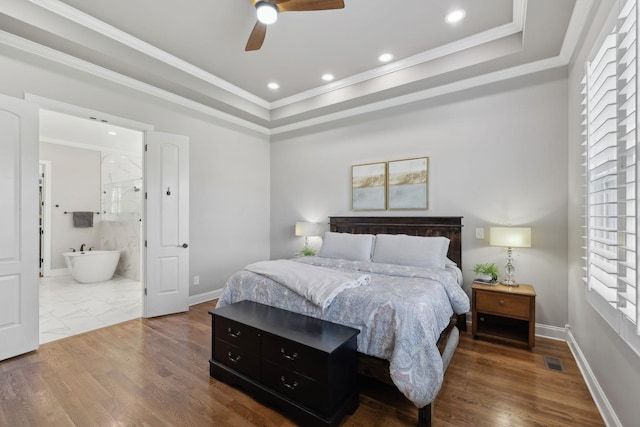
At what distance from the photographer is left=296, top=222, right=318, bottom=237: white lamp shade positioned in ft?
15.3

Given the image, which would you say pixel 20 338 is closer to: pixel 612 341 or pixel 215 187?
pixel 215 187

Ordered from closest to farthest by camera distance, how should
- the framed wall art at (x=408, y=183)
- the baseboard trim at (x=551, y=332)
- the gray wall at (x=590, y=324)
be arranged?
the gray wall at (x=590, y=324) → the baseboard trim at (x=551, y=332) → the framed wall art at (x=408, y=183)

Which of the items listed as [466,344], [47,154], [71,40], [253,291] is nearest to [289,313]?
[253,291]

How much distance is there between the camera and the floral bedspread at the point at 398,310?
5.82 feet

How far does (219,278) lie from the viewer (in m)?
4.66

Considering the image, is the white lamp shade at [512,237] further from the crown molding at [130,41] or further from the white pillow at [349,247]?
the crown molding at [130,41]

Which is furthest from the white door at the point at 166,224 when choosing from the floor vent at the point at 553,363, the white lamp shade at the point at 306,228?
the floor vent at the point at 553,363

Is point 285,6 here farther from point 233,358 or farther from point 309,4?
point 233,358

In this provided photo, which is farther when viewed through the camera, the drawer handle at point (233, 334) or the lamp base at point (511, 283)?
the lamp base at point (511, 283)

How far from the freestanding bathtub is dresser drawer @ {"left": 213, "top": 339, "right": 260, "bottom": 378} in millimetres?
4598

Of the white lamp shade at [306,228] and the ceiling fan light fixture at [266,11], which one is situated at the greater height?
the ceiling fan light fixture at [266,11]

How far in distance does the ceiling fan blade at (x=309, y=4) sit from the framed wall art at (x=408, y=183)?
7.20 ft

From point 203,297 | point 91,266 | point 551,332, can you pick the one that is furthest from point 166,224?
point 551,332

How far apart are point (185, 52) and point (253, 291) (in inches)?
109
